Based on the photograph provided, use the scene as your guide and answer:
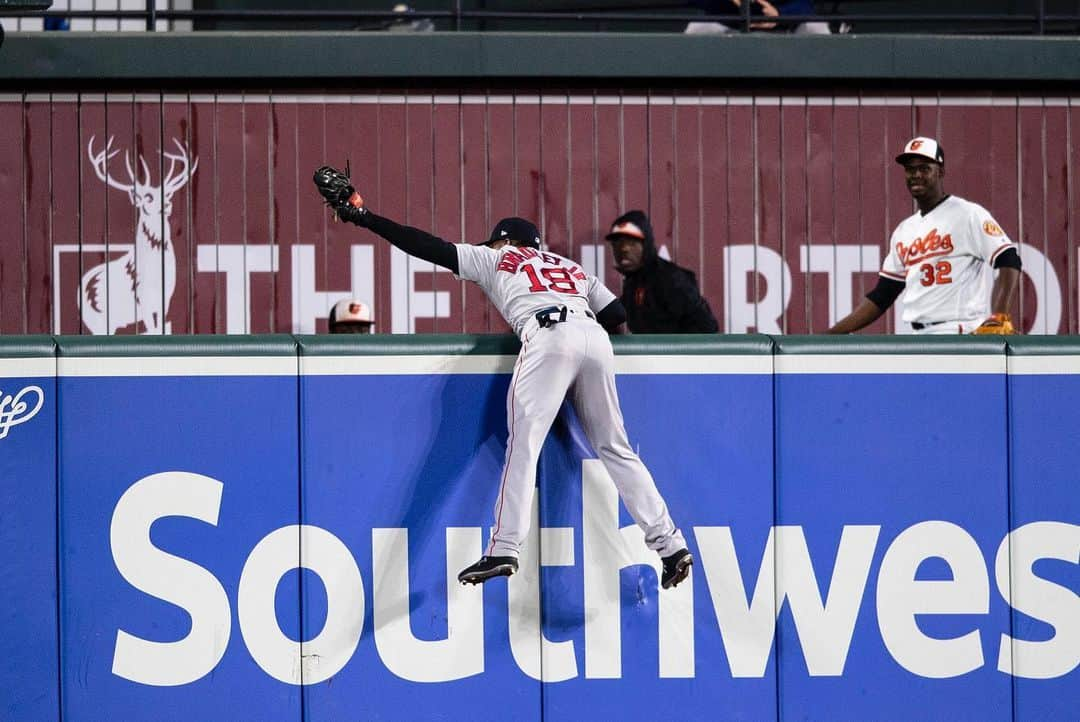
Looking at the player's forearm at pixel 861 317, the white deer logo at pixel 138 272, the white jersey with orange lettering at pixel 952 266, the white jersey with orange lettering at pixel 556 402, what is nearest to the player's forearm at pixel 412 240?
the white jersey with orange lettering at pixel 556 402

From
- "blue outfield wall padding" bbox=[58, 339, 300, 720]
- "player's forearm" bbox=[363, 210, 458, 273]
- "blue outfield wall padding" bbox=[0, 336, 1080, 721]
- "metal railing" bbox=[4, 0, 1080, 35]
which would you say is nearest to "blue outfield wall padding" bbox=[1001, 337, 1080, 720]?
"blue outfield wall padding" bbox=[0, 336, 1080, 721]

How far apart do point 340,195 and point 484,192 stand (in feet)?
13.2

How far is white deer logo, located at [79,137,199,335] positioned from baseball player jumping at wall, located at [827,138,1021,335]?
200 inches

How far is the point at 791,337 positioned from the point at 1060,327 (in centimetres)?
486

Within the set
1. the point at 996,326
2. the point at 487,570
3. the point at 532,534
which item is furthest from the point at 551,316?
the point at 996,326

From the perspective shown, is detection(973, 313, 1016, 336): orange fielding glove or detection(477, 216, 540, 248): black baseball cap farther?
detection(973, 313, 1016, 336): orange fielding glove

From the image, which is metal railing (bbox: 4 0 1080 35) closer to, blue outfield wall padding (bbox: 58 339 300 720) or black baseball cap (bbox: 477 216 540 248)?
blue outfield wall padding (bbox: 58 339 300 720)

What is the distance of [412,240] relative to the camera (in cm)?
638

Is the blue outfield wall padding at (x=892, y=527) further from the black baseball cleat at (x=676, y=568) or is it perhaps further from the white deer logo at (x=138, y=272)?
the white deer logo at (x=138, y=272)

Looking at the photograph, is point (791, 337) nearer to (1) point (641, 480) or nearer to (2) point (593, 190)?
(1) point (641, 480)

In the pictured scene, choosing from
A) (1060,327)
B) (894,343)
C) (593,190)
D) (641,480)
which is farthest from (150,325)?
(1060,327)

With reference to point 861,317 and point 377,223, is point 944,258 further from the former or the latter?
point 377,223

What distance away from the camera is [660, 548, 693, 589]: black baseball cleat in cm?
618

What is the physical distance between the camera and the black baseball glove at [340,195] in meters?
6.38
